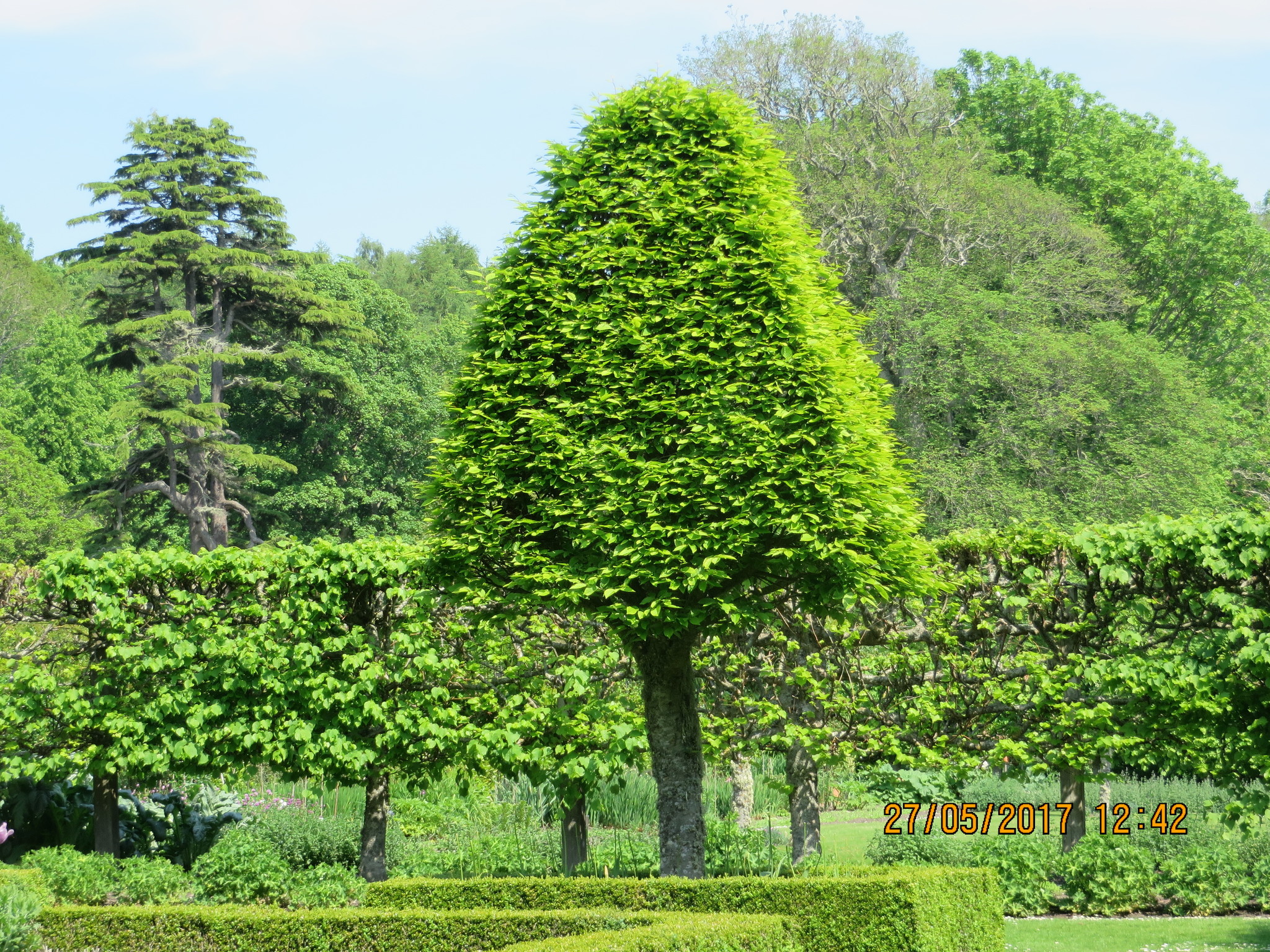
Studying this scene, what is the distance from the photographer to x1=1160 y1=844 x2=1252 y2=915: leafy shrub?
10203mm

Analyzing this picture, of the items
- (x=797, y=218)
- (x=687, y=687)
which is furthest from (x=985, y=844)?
(x=797, y=218)

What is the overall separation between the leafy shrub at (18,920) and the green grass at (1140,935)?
7.68 metres

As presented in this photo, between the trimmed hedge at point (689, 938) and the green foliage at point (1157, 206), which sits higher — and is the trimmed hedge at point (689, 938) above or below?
below

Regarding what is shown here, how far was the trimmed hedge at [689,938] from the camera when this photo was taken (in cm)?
605

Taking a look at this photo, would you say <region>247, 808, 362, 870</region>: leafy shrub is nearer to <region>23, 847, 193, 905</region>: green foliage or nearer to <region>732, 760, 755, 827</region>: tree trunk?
<region>23, 847, 193, 905</region>: green foliage

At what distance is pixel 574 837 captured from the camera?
10.9 m

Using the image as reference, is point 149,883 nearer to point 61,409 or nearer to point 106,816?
point 106,816

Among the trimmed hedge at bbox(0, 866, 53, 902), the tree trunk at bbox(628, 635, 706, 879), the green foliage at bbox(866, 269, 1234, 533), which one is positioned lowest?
the trimmed hedge at bbox(0, 866, 53, 902)

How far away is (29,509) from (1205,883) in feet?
120

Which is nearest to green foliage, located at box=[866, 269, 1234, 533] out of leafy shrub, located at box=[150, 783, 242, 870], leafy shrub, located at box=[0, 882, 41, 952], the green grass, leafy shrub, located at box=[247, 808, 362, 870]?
the green grass

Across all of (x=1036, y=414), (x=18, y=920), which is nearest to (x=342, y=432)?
(x=1036, y=414)

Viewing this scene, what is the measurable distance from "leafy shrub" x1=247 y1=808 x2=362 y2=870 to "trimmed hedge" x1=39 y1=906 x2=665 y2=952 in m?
2.83

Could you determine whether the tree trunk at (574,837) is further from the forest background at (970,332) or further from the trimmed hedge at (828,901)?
the forest background at (970,332)
